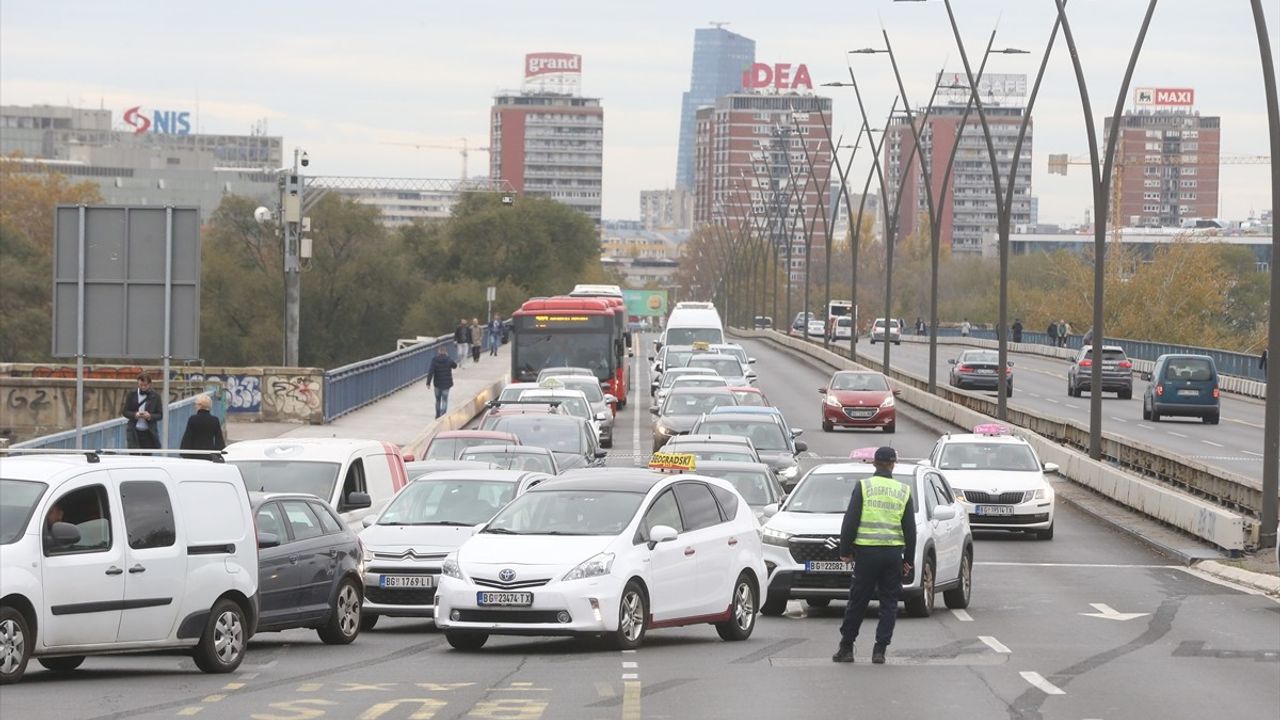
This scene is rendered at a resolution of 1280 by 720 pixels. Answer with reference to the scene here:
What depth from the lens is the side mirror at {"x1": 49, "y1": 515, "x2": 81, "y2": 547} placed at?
12.9 metres

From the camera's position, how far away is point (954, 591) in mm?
20500

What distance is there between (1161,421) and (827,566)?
133ft

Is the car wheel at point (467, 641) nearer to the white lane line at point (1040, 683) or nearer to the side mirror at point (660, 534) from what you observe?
the side mirror at point (660, 534)

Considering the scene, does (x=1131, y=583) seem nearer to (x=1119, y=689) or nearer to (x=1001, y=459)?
(x=1001, y=459)

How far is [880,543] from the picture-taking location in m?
15.2

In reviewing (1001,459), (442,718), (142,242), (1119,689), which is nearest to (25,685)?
(442,718)

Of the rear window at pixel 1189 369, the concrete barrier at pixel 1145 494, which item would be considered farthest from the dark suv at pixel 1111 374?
the concrete barrier at pixel 1145 494

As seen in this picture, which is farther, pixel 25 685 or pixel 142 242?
pixel 142 242

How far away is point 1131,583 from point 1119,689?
32.9 feet

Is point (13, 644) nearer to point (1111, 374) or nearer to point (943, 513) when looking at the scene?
point (943, 513)

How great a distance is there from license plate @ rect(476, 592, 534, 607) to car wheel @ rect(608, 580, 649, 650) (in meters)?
0.74

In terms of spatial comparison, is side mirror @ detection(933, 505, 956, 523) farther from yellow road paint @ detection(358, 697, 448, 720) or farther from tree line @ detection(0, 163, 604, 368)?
tree line @ detection(0, 163, 604, 368)

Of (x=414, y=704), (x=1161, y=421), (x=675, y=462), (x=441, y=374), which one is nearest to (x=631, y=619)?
(x=414, y=704)

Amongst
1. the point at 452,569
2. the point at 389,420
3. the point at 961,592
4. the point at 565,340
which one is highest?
the point at 565,340
